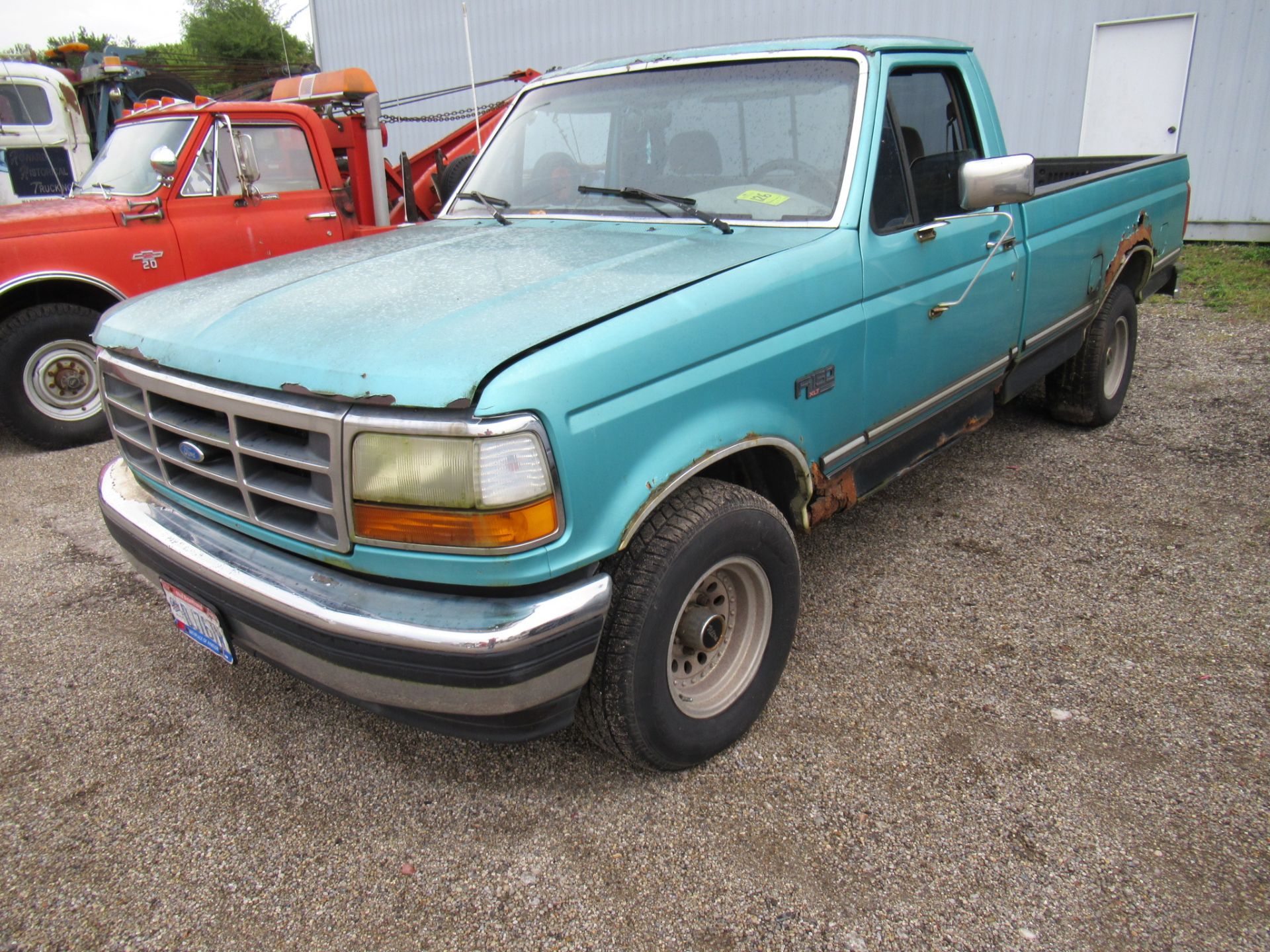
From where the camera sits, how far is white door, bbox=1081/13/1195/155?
28.0 feet

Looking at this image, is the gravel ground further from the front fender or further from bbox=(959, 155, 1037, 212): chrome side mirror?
bbox=(959, 155, 1037, 212): chrome side mirror

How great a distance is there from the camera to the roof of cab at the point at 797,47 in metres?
2.91

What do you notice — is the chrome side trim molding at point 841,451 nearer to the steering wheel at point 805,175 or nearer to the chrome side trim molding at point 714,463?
the chrome side trim molding at point 714,463

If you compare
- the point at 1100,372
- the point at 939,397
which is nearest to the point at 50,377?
the point at 939,397

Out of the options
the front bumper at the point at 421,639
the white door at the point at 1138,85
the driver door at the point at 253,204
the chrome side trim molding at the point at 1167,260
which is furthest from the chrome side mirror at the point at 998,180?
the white door at the point at 1138,85

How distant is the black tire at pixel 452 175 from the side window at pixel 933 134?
74.7 inches

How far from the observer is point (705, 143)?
2912 mm

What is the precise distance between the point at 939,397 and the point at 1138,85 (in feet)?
25.8

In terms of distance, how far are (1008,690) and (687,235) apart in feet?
5.83

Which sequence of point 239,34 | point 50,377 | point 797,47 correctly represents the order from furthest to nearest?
point 239,34, point 50,377, point 797,47

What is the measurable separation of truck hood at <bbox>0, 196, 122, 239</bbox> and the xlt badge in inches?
190

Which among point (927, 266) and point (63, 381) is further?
point (63, 381)

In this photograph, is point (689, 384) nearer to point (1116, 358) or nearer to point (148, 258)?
point (1116, 358)

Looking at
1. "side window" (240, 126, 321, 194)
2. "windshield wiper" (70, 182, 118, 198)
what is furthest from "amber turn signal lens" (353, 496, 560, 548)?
"windshield wiper" (70, 182, 118, 198)
